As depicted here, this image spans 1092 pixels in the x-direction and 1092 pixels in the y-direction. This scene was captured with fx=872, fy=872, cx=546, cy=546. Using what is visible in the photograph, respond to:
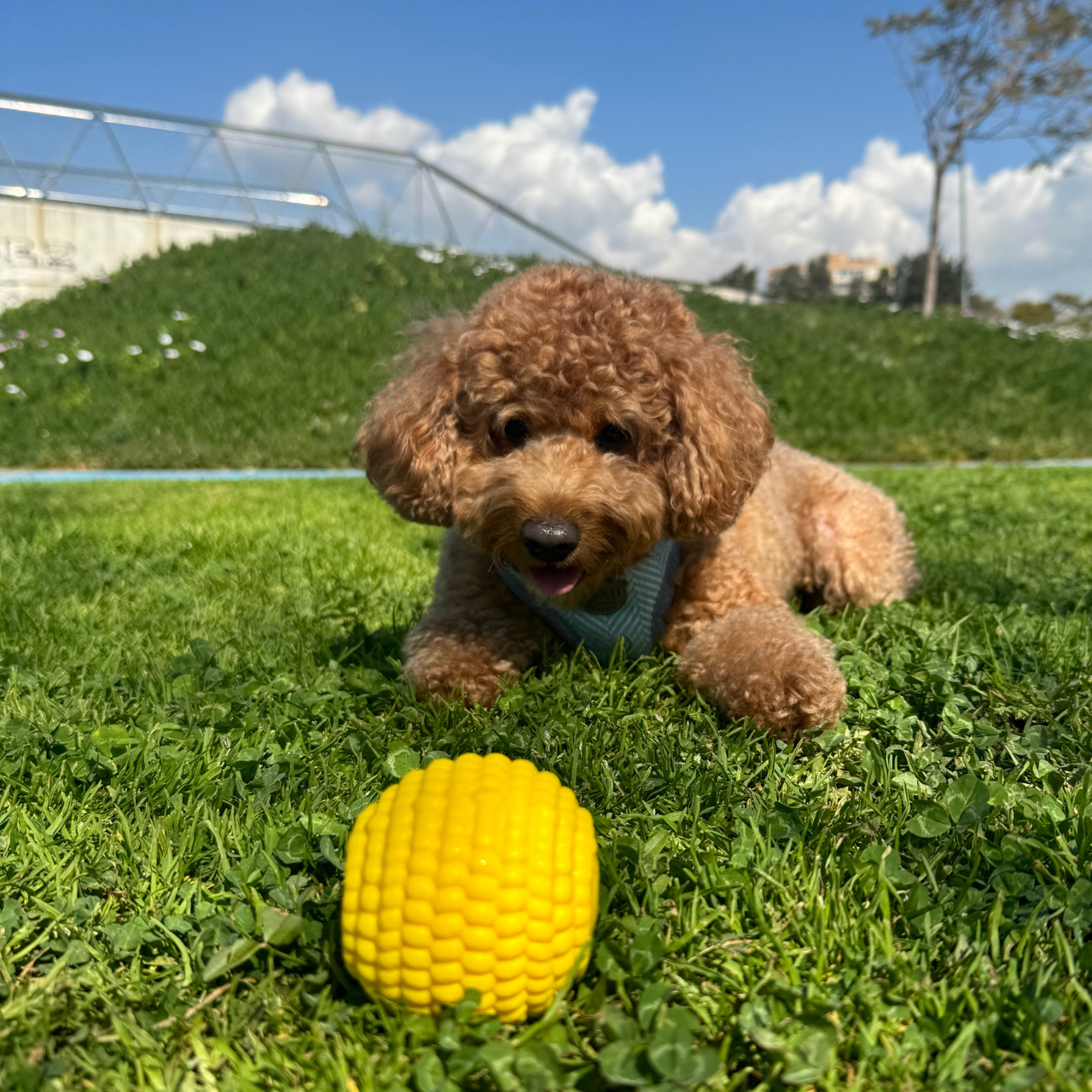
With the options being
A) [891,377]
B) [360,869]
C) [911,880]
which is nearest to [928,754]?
[911,880]

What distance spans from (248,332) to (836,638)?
1192 cm

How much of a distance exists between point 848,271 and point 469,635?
153ft

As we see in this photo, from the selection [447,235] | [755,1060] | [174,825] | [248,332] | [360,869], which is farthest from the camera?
[447,235]

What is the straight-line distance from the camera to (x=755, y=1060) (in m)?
1.39

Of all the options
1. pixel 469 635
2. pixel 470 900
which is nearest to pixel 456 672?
pixel 469 635

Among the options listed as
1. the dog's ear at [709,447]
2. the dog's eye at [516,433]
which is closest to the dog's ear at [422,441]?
the dog's eye at [516,433]

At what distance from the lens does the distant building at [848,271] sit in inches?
1476

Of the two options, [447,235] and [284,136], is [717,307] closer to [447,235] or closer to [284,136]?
[447,235]

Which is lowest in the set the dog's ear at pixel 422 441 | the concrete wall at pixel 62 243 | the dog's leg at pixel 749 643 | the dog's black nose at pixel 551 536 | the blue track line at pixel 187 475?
the blue track line at pixel 187 475

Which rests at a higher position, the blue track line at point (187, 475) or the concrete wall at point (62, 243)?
the concrete wall at point (62, 243)

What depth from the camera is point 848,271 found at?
44.4 metres

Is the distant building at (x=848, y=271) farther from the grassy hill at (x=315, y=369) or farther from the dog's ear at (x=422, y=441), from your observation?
the dog's ear at (x=422, y=441)

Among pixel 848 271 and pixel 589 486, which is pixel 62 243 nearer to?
pixel 589 486

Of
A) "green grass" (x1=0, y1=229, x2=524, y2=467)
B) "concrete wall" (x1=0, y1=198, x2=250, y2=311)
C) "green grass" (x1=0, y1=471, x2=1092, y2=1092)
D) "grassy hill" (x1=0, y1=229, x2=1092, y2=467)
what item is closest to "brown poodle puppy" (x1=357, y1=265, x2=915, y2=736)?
"green grass" (x1=0, y1=471, x2=1092, y2=1092)
